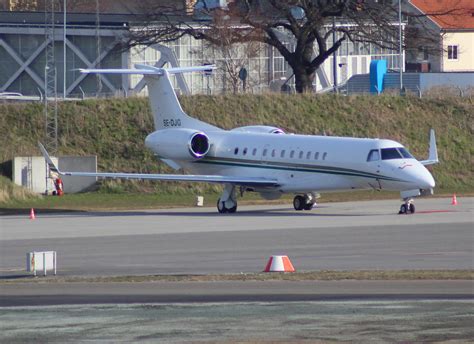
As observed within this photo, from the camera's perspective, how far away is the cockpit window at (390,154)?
3509cm

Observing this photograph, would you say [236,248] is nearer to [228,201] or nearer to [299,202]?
[228,201]

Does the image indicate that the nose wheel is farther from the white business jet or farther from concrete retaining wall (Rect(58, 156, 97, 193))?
concrete retaining wall (Rect(58, 156, 97, 193))

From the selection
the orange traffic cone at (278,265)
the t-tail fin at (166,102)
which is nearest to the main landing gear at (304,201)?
the t-tail fin at (166,102)

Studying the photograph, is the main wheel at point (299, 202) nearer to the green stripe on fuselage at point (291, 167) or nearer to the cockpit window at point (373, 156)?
the green stripe on fuselage at point (291, 167)

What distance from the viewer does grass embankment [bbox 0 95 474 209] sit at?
50.2 m

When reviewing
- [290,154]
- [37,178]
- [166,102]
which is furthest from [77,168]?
[290,154]

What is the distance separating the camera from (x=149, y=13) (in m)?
60.1

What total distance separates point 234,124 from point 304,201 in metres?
17.1

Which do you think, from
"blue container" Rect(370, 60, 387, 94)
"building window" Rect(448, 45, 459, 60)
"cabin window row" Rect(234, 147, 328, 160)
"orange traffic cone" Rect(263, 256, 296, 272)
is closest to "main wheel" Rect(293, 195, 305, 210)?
"cabin window row" Rect(234, 147, 328, 160)

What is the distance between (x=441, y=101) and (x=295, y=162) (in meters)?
22.8

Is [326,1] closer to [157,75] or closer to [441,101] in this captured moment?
[441,101]

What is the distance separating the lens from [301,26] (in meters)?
59.5

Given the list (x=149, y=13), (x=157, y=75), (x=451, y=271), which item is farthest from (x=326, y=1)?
(x=451, y=271)

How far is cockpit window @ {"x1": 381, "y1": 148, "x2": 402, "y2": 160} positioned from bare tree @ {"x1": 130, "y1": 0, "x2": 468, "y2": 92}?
22263mm
